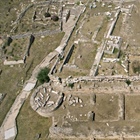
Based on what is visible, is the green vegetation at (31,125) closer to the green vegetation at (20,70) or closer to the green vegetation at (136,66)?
the green vegetation at (20,70)

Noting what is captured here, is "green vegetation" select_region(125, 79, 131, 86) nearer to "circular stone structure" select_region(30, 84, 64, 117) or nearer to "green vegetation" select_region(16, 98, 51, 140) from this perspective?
"circular stone structure" select_region(30, 84, 64, 117)

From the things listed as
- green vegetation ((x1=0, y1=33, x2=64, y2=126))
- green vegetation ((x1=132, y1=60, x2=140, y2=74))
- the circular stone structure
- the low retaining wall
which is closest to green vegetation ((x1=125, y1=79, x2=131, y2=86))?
green vegetation ((x1=132, y1=60, x2=140, y2=74))

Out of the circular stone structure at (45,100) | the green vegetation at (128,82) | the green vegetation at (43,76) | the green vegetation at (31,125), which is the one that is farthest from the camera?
the green vegetation at (43,76)

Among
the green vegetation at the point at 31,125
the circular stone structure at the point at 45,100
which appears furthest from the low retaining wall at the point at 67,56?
the green vegetation at the point at 31,125

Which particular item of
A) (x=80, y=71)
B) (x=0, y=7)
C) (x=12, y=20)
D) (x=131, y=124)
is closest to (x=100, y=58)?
(x=80, y=71)

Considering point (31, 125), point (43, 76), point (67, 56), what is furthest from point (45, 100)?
point (67, 56)

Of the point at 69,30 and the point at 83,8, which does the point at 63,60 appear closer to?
the point at 69,30

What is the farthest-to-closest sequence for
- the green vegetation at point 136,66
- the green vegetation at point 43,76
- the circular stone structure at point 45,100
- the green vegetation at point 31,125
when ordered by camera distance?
1. the green vegetation at point 43,76
2. the green vegetation at point 136,66
3. the circular stone structure at point 45,100
4. the green vegetation at point 31,125

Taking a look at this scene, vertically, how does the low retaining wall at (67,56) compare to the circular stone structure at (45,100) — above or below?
above
